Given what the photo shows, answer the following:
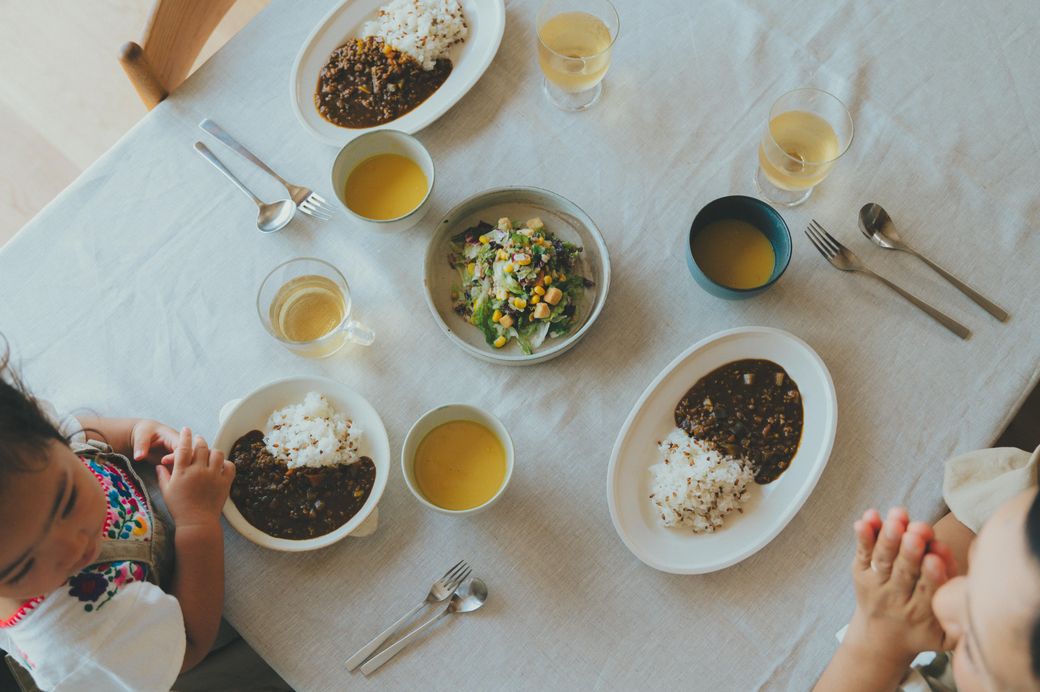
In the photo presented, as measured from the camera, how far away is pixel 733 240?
1.26m

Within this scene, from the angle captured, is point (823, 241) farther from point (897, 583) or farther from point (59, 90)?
point (59, 90)

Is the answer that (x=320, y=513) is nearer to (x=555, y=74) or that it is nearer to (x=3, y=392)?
(x=3, y=392)

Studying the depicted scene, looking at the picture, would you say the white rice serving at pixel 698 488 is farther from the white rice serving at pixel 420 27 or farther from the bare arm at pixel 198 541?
the white rice serving at pixel 420 27

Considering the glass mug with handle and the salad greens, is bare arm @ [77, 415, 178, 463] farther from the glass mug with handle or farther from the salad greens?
the salad greens

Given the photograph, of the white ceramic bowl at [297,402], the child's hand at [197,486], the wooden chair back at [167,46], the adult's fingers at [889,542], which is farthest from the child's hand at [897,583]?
the wooden chair back at [167,46]

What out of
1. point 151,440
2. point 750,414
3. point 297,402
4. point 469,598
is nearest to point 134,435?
point 151,440

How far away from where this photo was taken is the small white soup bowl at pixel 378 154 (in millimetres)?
1246

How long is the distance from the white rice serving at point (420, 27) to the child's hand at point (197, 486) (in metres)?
0.80

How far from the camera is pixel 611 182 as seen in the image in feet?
4.33

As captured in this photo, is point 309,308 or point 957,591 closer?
point 957,591

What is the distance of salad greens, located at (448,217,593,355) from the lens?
1.17 meters

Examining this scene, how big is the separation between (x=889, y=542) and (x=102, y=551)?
1.06 m

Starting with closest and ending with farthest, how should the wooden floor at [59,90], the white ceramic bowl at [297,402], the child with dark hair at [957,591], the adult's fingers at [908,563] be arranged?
the child with dark hair at [957,591] → the adult's fingers at [908,563] → the white ceramic bowl at [297,402] → the wooden floor at [59,90]

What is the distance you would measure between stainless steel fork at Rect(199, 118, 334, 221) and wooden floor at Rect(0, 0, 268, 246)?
1.21 m
